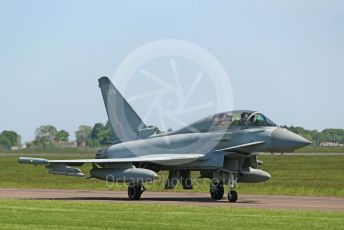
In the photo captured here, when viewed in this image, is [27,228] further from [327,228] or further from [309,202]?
[309,202]

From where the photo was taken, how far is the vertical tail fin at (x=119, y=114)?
31391mm

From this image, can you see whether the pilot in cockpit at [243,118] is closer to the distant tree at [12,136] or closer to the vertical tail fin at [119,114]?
the vertical tail fin at [119,114]

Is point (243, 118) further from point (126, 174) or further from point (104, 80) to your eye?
point (104, 80)

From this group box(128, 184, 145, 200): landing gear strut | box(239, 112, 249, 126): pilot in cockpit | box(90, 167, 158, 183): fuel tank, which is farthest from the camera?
box(128, 184, 145, 200): landing gear strut

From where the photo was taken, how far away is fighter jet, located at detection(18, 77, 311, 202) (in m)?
25.4

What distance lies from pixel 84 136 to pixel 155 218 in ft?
490

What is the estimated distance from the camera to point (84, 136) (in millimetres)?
165875

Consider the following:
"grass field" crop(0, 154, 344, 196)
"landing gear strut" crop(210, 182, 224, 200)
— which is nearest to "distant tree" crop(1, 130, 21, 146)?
"grass field" crop(0, 154, 344, 196)

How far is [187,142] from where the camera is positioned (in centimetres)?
2752

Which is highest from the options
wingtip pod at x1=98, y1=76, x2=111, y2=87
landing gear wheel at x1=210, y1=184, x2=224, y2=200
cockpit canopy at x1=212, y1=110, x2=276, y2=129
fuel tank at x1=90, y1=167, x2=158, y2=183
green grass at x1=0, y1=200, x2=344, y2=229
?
wingtip pod at x1=98, y1=76, x2=111, y2=87

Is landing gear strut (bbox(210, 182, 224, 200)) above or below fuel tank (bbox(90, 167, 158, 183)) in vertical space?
below

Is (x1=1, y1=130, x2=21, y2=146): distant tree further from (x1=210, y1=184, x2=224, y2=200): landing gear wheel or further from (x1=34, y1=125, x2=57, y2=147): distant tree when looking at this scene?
(x1=210, y1=184, x2=224, y2=200): landing gear wheel

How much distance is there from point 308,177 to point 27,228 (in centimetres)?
3044

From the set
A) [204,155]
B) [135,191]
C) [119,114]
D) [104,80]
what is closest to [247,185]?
[119,114]
